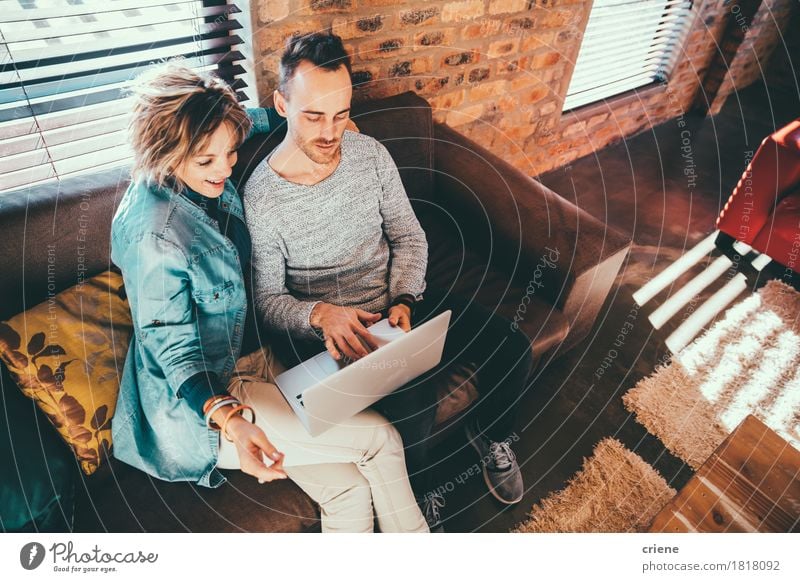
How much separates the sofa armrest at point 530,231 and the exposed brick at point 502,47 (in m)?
0.45

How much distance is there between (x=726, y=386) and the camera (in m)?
1.68

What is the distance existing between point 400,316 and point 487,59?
1260 millimetres

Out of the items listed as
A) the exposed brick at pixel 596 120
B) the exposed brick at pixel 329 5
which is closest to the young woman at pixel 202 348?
the exposed brick at pixel 329 5

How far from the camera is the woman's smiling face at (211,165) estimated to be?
947mm

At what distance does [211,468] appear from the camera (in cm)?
103

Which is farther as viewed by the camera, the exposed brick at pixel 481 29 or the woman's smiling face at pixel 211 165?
the exposed brick at pixel 481 29

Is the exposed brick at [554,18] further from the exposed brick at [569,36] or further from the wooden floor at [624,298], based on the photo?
the wooden floor at [624,298]

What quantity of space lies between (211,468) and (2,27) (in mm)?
1068

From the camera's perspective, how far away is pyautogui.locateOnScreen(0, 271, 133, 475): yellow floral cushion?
0.97m

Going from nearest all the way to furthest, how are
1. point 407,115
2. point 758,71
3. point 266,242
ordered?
1. point 266,242
2. point 407,115
3. point 758,71

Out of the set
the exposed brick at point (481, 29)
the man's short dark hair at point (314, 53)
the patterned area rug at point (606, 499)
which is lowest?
the patterned area rug at point (606, 499)

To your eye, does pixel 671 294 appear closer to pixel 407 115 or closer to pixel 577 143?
pixel 577 143

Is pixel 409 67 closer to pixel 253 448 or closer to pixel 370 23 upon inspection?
pixel 370 23

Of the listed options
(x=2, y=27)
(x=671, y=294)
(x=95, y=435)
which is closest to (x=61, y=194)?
(x=2, y=27)
